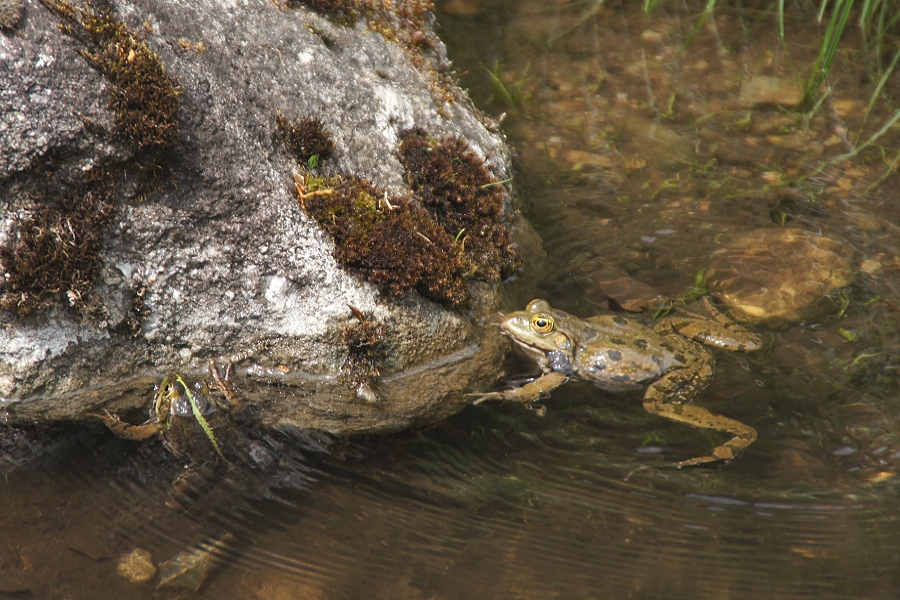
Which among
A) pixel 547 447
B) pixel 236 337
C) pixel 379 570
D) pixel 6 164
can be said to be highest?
pixel 6 164

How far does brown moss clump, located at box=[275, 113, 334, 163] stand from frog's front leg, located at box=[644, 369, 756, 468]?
284 centimetres

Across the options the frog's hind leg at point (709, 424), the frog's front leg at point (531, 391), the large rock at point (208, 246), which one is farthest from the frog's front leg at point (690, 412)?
the large rock at point (208, 246)

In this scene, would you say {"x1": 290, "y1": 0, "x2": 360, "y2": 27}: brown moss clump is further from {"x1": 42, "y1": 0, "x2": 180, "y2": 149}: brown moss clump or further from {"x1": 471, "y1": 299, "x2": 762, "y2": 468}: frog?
{"x1": 471, "y1": 299, "x2": 762, "y2": 468}: frog

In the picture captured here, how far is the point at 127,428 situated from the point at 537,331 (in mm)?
2801

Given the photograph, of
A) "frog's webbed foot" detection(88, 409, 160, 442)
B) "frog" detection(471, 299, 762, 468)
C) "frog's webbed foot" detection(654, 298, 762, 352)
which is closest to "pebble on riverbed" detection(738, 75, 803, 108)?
"frog's webbed foot" detection(654, 298, 762, 352)

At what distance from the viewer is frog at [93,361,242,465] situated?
4574 millimetres

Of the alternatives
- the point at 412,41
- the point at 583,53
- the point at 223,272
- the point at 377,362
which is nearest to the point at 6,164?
the point at 223,272

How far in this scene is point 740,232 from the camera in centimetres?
615

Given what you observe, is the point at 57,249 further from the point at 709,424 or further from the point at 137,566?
the point at 709,424

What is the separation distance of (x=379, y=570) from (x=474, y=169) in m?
2.94

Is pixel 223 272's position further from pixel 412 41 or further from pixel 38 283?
pixel 412 41

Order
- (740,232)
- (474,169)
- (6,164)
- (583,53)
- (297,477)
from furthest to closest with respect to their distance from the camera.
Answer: (583,53), (740,232), (474,169), (297,477), (6,164)

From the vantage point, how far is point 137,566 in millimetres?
4219

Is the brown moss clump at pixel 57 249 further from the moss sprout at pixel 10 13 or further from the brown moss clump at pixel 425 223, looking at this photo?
the brown moss clump at pixel 425 223
